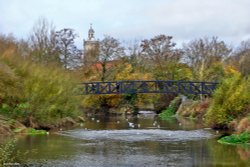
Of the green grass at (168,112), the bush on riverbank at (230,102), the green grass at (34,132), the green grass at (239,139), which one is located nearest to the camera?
the green grass at (239,139)

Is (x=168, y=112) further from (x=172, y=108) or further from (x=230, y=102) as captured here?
(x=230, y=102)

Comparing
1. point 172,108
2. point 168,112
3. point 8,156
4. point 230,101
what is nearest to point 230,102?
point 230,101

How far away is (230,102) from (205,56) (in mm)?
42355

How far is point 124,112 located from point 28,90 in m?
35.3

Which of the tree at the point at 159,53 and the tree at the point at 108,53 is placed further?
the tree at the point at 159,53

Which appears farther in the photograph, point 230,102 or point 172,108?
point 172,108

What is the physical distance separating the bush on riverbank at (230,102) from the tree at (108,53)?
1317 inches

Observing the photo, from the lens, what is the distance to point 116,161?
21.7 m

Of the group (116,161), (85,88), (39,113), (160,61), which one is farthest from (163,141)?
(160,61)

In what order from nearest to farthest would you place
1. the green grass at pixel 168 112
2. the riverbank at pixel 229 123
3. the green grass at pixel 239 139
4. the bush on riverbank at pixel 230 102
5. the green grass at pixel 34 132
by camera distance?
the green grass at pixel 239 139 < the riverbank at pixel 229 123 < the green grass at pixel 34 132 < the bush on riverbank at pixel 230 102 < the green grass at pixel 168 112

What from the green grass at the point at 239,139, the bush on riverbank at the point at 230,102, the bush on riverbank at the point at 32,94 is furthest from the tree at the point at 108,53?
the green grass at the point at 239,139

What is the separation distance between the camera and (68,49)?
73.5m

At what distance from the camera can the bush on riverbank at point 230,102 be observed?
37.0 metres

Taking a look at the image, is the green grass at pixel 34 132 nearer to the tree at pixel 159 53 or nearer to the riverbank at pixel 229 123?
the riverbank at pixel 229 123
